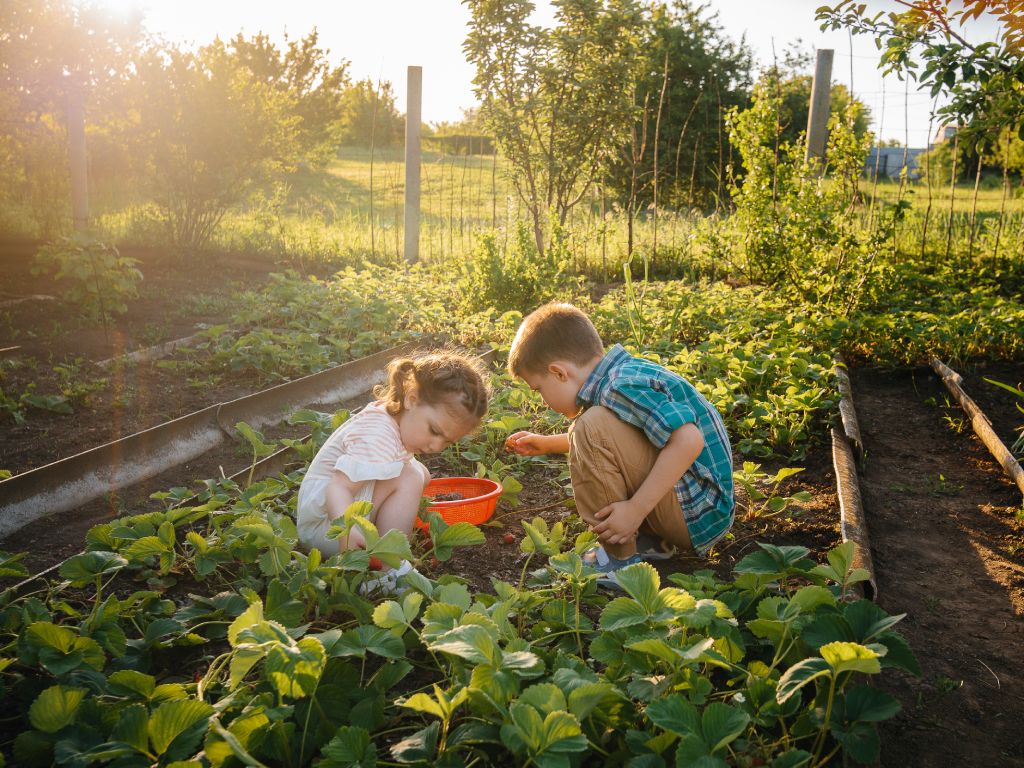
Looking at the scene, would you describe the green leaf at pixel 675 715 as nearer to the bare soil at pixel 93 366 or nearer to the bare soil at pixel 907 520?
the bare soil at pixel 907 520

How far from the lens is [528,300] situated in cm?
635

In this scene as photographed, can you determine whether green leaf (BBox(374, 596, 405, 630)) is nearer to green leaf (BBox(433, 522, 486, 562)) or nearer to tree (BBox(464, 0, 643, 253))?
green leaf (BBox(433, 522, 486, 562))

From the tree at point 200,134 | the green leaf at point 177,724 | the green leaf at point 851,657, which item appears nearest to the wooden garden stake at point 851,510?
the green leaf at point 851,657

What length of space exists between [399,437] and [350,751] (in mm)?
1243

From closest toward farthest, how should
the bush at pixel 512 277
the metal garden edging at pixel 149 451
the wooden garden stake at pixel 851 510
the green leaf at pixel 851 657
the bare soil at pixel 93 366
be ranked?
the green leaf at pixel 851 657 < the wooden garden stake at pixel 851 510 < the metal garden edging at pixel 149 451 < the bare soil at pixel 93 366 < the bush at pixel 512 277

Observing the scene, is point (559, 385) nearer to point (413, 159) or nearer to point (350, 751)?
point (350, 751)

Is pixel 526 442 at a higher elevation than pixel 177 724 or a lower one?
higher

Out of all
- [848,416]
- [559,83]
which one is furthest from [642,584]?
[559,83]

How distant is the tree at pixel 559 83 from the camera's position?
837cm

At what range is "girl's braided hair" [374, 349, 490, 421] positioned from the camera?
2471mm

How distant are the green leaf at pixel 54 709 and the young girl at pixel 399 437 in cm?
100

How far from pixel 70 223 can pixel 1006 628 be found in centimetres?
1058

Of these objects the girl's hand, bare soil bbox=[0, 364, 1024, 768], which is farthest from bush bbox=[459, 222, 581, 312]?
the girl's hand

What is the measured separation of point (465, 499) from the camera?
2.78 meters
